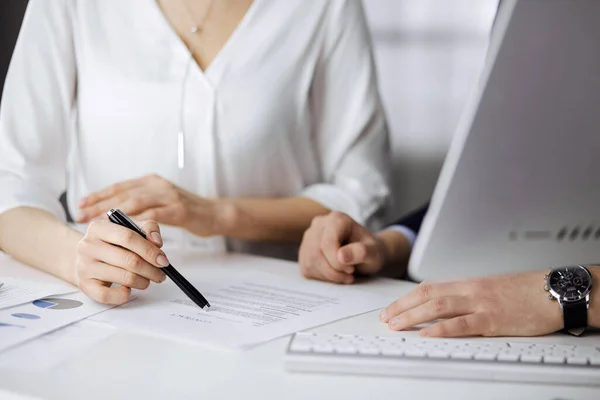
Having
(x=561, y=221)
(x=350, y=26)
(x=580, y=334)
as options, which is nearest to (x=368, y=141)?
(x=350, y=26)

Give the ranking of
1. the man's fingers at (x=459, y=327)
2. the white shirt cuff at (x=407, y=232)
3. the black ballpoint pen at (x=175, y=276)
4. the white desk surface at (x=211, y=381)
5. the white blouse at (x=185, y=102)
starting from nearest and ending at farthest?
1. the white desk surface at (x=211, y=381)
2. the man's fingers at (x=459, y=327)
3. the black ballpoint pen at (x=175, y=276)
4. the white shirt cuff at (x=407, y=232)
5. the white blouse at (x=185, y=102)

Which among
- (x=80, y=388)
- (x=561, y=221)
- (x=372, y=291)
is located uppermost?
(x=561, y=221)

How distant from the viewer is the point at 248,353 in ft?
2.47

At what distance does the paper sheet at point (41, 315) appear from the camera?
2.62 feet

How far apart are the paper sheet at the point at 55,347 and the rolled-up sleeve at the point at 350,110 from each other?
68 centimetres

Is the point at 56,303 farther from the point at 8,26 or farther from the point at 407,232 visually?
the point at 8,26

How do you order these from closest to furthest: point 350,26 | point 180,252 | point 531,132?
1. point 531,132
2. point 180,252
3. point 350,26

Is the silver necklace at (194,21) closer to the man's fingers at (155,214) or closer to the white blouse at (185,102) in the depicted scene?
the white blouse at (185,102)

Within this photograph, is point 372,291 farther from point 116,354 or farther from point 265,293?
point 116,354

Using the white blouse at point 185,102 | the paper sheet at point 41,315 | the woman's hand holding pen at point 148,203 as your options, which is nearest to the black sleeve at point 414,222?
the white blouse at point 185,102

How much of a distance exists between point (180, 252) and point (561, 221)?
817 mm

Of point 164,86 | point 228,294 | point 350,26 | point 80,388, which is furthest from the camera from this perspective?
point 350,26

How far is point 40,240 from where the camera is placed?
43.7 inches

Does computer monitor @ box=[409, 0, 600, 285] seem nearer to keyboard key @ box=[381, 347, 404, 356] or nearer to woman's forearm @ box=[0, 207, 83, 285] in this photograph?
keyboard key @ box=[381, 347, 404, 356]
